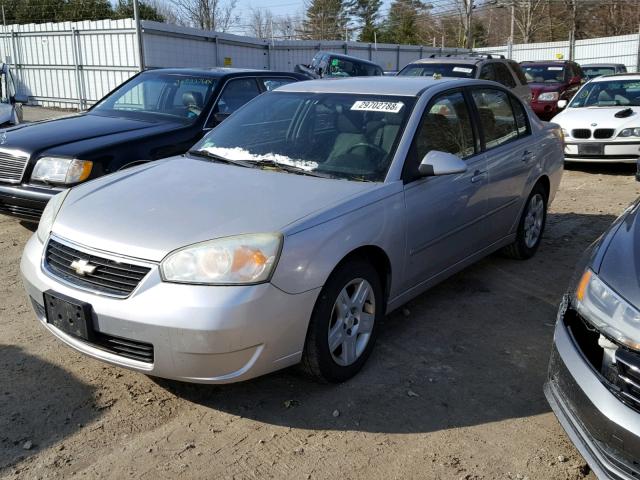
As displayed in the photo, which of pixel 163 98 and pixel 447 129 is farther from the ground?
pixel 163 98

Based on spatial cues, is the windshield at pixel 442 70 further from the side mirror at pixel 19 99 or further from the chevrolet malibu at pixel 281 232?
the chevrolet malibu at pixel 281 232

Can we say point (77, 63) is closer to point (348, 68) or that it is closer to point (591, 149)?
point (348, 68)

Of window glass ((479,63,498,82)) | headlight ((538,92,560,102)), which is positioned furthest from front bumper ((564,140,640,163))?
headlight ((538,92,560,102))

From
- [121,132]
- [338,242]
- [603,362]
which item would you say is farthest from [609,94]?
[603,362]

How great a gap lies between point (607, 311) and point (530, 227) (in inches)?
129

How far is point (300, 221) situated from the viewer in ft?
9.84

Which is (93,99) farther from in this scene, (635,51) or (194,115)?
(635,51)

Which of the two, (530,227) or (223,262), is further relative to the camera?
(530,227)

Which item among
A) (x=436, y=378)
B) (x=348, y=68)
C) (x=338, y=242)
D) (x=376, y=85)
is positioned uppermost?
(x=348, y=68)

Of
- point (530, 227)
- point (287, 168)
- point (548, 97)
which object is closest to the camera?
point (287, 168)

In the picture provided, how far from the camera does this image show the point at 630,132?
30.2ft

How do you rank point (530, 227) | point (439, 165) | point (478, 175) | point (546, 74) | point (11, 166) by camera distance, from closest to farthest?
point (439, 165), point (478, 175), point (11, 166), point (530, 227), point (546, 74)

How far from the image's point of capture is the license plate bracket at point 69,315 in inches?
112

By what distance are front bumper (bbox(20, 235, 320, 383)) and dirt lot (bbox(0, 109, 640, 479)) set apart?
33cm
